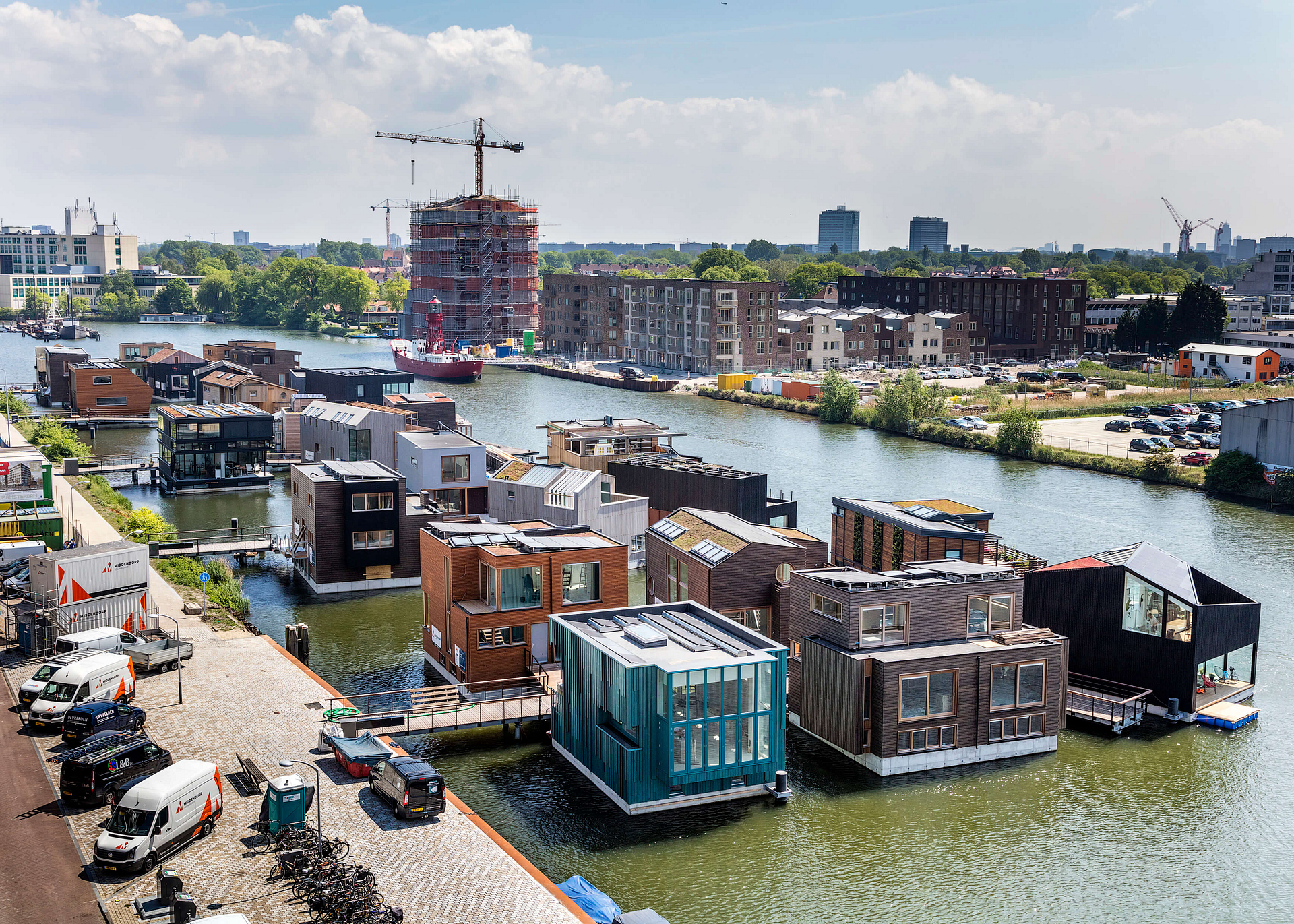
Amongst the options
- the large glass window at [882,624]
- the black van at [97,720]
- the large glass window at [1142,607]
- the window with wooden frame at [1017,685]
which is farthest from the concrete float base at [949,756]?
the black van at [97,720]

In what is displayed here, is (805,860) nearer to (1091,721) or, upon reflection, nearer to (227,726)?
(1091,721)

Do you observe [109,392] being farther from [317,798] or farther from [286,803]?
[317,798]

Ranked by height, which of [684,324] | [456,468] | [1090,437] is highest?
[684,324]

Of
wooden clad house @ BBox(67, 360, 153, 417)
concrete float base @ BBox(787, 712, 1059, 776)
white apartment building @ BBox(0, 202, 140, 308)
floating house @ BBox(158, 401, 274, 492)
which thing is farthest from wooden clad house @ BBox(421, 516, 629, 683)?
white apartment building @ BBox(0, 202, 140, 308)

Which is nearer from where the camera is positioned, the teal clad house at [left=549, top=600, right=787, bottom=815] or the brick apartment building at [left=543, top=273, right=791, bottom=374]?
the teal clad house at [left=549, top=600, right=787, bottom=815]

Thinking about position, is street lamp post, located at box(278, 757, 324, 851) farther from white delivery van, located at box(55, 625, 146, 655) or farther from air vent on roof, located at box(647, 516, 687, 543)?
air vent on roof, located at box(647, 516, 687, 543)

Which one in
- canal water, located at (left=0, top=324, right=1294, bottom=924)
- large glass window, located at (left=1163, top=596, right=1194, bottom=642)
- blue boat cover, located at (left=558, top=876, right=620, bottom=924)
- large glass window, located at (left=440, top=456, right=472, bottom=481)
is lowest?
canal water, located at (left=0, top=324, right=1294, bottom=924)

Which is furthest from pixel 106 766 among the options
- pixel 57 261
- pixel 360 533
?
pixel 57 261

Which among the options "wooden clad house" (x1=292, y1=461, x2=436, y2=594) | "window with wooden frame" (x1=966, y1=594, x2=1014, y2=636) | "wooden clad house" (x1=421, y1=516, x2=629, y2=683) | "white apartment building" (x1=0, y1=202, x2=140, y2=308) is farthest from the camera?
"white apartment building" (x1=0, y1=202, x2=140, y2=308)
